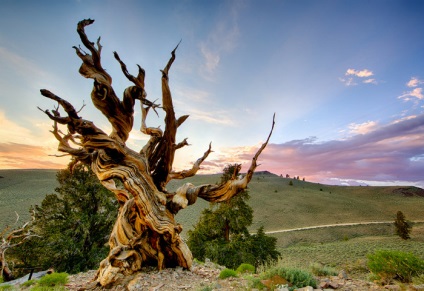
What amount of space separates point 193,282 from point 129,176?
2.97m

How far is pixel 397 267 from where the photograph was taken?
17.0ft

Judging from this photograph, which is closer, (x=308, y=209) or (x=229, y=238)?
(x=229, y=238)

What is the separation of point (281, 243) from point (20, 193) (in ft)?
199

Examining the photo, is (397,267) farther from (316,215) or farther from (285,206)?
(285,206)

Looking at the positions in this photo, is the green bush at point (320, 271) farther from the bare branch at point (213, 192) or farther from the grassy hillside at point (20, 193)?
the grassy hillside at point (20, 193)

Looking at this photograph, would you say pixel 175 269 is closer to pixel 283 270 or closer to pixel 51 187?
pixel 283 270

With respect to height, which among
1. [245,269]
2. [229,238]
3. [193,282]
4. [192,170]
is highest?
[192,170]

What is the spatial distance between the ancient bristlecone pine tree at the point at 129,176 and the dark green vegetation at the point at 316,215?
15.0m

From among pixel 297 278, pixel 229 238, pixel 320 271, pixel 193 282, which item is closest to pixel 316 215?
pixel 229 238

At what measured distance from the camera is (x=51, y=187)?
66.1 metres

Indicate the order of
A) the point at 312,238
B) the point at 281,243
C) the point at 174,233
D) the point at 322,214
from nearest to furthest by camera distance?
the point at 174,233, the point at 281,243, the point at 312,238, the point at 322,214

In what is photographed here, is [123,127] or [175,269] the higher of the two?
[123,127]

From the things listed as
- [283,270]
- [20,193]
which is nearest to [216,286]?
[283,270]

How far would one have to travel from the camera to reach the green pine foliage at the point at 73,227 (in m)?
12.1
